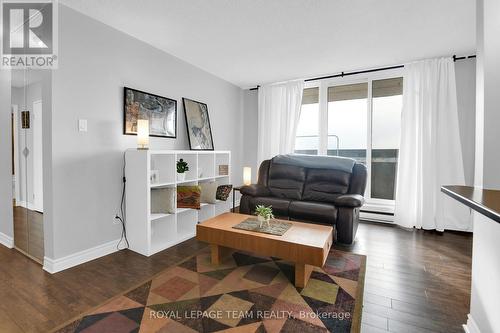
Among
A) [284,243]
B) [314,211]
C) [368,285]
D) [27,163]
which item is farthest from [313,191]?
[27,163]

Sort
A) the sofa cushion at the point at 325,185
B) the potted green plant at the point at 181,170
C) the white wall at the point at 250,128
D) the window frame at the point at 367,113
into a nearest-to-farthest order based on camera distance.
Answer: the potted green plant at the point at 181,170, the sofa cushion at the point at 325,185, the window frame at the point at 367,113, the white wall at the point at 250,128

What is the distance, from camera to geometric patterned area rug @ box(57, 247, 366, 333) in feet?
5.04

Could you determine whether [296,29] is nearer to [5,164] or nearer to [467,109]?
[467,109]

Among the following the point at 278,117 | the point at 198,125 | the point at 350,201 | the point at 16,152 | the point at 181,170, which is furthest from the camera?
the point at 278,117

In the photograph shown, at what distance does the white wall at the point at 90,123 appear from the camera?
225 centimetres

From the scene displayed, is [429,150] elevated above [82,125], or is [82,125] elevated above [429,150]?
[82,125]

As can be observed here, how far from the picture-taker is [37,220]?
2.43m

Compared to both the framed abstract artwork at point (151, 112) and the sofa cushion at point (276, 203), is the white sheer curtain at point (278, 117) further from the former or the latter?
the framed abstract artwork at point (151, 112)

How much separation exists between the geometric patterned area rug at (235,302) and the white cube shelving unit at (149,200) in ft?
2.13

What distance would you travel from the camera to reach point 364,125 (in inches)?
164

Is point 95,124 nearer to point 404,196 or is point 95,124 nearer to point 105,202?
point 105,202

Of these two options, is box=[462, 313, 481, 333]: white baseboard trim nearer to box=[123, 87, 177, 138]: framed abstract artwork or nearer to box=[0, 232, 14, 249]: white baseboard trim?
box=[123, 87, 177, 138]: framed abstract artwork

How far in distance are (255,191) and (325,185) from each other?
3.33 ft

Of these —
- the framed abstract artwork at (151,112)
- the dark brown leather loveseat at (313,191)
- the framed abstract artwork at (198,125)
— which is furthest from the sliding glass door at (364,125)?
the framed abstract artwork at (151,112)
